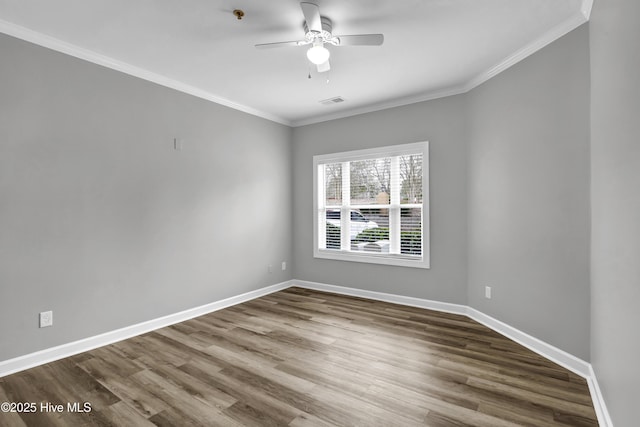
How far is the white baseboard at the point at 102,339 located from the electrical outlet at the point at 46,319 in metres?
0.22

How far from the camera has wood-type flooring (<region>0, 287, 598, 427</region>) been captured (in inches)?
79.1

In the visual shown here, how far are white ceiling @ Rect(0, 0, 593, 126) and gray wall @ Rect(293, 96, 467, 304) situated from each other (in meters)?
0.44

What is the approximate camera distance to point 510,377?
2463 mm

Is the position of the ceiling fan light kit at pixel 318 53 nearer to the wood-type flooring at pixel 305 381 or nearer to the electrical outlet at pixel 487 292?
the wood-type flooring at pixel 305 381

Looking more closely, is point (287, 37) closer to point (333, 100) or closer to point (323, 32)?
point (323, 32)

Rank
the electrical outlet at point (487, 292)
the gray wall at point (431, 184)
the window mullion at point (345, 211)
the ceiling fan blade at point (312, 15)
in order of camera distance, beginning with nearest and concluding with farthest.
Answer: the ceiling fan blade at point (312, 15), the electrical outlet at point (487, 292), the gray wall at point (431, 184), the window mullion at point (345, 211)

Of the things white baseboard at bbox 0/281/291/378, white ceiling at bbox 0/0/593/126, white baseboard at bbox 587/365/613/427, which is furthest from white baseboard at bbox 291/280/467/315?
white ceiling at bbox 0/0/593/126

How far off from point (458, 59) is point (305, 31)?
63.9 inches

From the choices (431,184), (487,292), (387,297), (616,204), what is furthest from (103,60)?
(487,292)

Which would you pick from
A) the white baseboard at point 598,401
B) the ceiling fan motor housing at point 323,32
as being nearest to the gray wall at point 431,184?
the white baseboard at point 598,401

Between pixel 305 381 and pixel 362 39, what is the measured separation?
2727mm

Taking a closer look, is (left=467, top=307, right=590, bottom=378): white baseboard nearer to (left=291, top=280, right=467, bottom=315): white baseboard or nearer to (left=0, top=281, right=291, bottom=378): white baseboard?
(left=291, top=280, right=467, bottom=315): white baseboard

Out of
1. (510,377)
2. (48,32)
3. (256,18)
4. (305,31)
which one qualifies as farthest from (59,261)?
(510,377)

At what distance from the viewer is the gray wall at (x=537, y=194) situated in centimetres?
257
